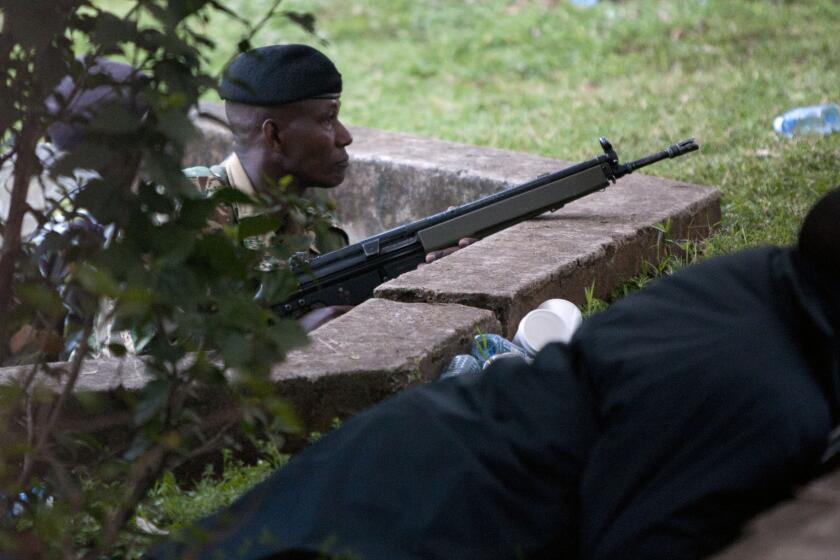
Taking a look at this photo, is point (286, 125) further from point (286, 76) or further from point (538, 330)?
point (538, 330)

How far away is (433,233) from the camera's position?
4262 mm

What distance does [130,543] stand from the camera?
2619 millimetres

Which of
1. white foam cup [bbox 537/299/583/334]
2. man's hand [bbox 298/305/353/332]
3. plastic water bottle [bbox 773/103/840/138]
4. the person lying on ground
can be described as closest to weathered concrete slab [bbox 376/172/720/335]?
white foam cup [bbox 537/299/583/334]

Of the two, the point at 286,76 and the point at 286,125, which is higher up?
the point at 286,76

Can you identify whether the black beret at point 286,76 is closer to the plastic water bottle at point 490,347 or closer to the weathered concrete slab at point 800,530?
the plastic water bottle at point 490,347

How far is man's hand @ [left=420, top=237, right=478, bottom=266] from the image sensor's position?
4.25 m

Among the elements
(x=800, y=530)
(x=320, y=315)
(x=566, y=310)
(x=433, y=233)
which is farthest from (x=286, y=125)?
(x=800, y=530)

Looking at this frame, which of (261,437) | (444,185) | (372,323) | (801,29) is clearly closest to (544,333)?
(372,323)

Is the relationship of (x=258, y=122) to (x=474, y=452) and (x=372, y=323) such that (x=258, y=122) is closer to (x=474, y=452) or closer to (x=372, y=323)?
(x=372, y=323)

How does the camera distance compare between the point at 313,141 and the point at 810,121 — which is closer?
the point at 313,141

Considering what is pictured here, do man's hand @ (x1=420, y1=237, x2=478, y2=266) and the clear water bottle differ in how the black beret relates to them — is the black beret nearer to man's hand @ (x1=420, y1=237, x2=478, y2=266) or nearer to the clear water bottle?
man's hand @ (x1=420, y1=237, x2=478, y2=266)

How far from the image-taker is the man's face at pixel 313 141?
4516 mm

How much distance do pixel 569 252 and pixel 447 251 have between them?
0.45 metres

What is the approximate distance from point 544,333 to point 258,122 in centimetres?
148
